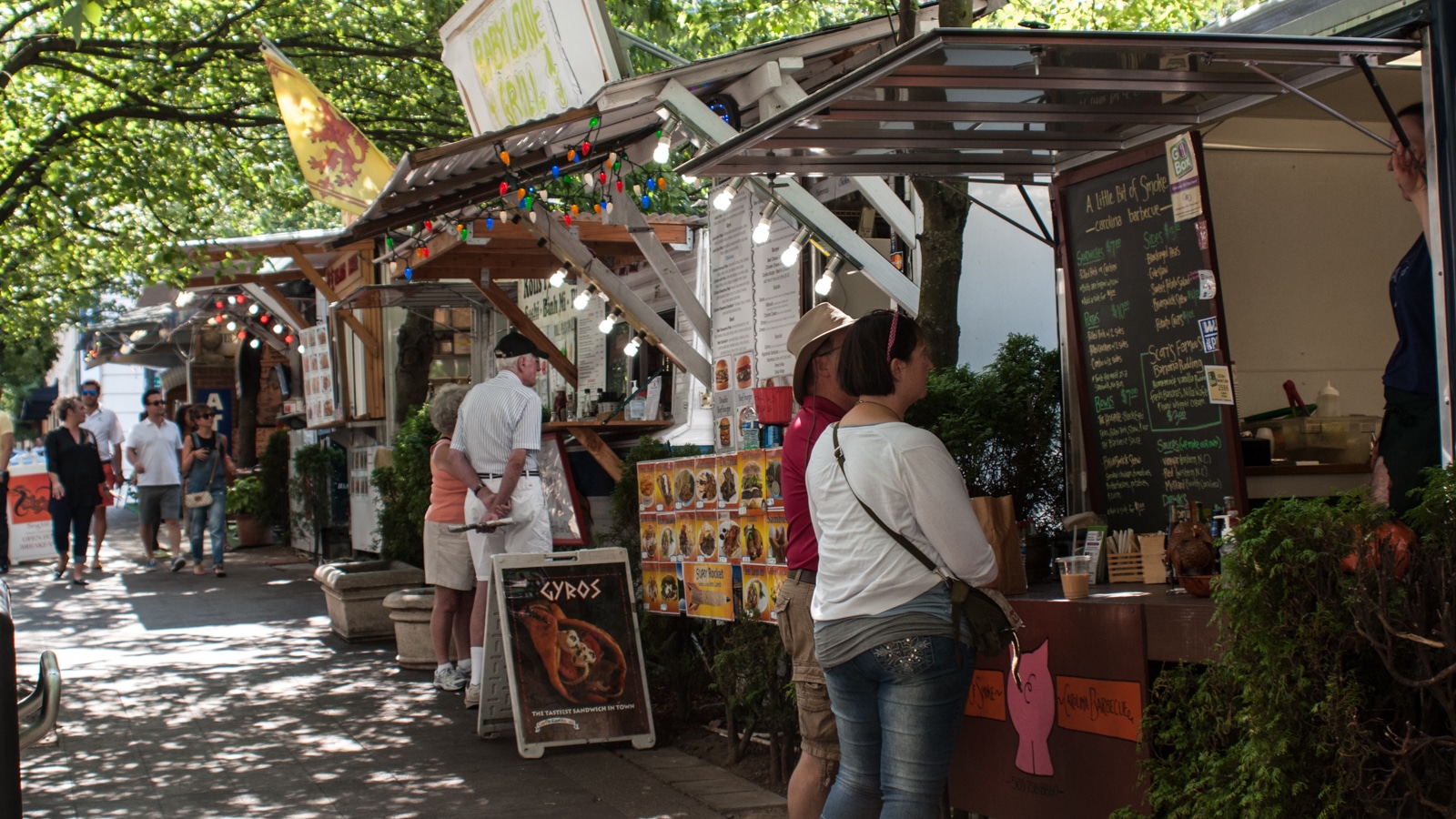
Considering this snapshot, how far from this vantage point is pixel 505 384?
7680mm

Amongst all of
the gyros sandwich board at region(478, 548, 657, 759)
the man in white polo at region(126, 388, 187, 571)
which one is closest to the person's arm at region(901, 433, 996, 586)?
the gyros sandwich board at region(478, 548, 657, 759)

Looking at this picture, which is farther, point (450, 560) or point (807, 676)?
point (450, 560)

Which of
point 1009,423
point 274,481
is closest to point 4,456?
point 274,481

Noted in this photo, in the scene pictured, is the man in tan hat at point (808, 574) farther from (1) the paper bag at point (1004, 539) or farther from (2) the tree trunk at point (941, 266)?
(2) the tree trunk at point (941, 266)

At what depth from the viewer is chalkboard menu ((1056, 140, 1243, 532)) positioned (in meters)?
4.87

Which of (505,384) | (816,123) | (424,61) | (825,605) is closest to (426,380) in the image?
(424,61)

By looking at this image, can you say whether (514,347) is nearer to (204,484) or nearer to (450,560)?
(450,560)

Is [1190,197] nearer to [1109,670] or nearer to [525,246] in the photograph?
[1109,670]

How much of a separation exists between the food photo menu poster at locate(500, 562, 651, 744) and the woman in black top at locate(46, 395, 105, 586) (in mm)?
9532

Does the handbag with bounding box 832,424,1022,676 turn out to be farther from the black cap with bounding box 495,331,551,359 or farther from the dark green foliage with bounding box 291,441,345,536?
the dark green foliage with bounding box 291,441,345,536

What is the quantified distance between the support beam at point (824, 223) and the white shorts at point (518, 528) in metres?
2.27

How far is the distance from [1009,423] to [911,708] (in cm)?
219

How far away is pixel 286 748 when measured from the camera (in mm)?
7023

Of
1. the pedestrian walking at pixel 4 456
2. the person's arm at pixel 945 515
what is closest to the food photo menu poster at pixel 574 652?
the person's arm at pixel 945 515
